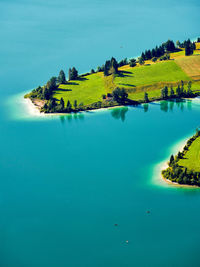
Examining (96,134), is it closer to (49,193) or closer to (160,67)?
(49,193)

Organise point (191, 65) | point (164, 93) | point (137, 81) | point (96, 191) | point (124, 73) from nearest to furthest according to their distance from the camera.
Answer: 1. point (96, 191)
2. point (164, 93)
3. point (137, 81)
4. point (191, 65)
5. point (124, 73)

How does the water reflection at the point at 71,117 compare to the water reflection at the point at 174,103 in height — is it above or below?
below

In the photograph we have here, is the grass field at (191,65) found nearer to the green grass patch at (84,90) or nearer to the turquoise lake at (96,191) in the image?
the turquoise lake at (96,191)

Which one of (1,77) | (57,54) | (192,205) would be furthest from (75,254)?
(57,54)

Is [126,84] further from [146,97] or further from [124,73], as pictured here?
[146,97]

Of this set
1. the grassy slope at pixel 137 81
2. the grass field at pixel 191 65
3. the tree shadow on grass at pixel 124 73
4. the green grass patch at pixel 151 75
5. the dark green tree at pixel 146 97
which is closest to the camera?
the dark green tree at pixel 146 97

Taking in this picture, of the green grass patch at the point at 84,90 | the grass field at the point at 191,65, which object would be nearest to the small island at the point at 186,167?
the green grass patch at the point at 84,90

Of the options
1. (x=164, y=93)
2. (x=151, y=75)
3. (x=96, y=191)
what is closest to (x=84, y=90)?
(x=151, y=75)
